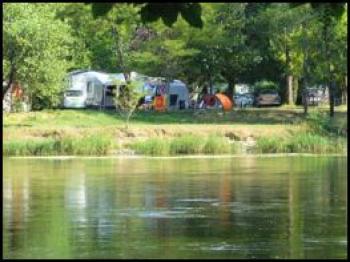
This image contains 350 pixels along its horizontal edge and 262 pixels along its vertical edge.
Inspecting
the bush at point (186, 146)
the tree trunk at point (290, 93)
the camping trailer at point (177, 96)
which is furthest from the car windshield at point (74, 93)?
the bush at point (186, 146)

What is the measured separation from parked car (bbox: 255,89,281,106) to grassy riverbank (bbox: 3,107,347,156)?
24.7m

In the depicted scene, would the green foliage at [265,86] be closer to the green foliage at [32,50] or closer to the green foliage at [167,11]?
the green foliage at [32,50]

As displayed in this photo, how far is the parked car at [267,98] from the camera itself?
82.8m

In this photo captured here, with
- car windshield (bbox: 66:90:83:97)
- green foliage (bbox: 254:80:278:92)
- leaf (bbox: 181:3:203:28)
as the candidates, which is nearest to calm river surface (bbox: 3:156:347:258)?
leaf (bbox: 181:3:203:28)

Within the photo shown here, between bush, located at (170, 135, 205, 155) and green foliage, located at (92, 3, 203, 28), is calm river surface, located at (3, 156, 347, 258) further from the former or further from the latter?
green foliage, located at (92, 3, 203, 28)

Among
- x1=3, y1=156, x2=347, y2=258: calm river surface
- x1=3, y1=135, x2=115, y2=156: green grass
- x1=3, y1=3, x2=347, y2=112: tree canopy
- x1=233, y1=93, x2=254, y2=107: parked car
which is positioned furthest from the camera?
x1=233, y1=93, x2=254, y2=107: parked car

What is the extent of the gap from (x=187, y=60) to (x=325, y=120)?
1467cm

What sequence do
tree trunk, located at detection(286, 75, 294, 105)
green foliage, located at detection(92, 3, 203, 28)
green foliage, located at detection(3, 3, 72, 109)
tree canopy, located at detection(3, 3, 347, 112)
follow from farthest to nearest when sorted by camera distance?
tree trunk, located at detection(286, 75, 294, 105) → tree canopy, located at detection(3, 3, 347, 112) → green foliage, located at detection(3, 3, 72, 109) → green foliage, located at detection(92, 3, 203, 28)

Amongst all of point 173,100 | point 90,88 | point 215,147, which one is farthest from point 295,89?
point 215,147

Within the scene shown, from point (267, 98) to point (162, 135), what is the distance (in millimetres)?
35221

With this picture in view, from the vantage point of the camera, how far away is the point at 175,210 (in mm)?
24641

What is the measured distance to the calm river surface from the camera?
18.5 meters

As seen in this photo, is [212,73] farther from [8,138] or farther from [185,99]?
[8,138]

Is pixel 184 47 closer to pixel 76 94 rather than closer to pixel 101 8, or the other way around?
pixel 76 94
